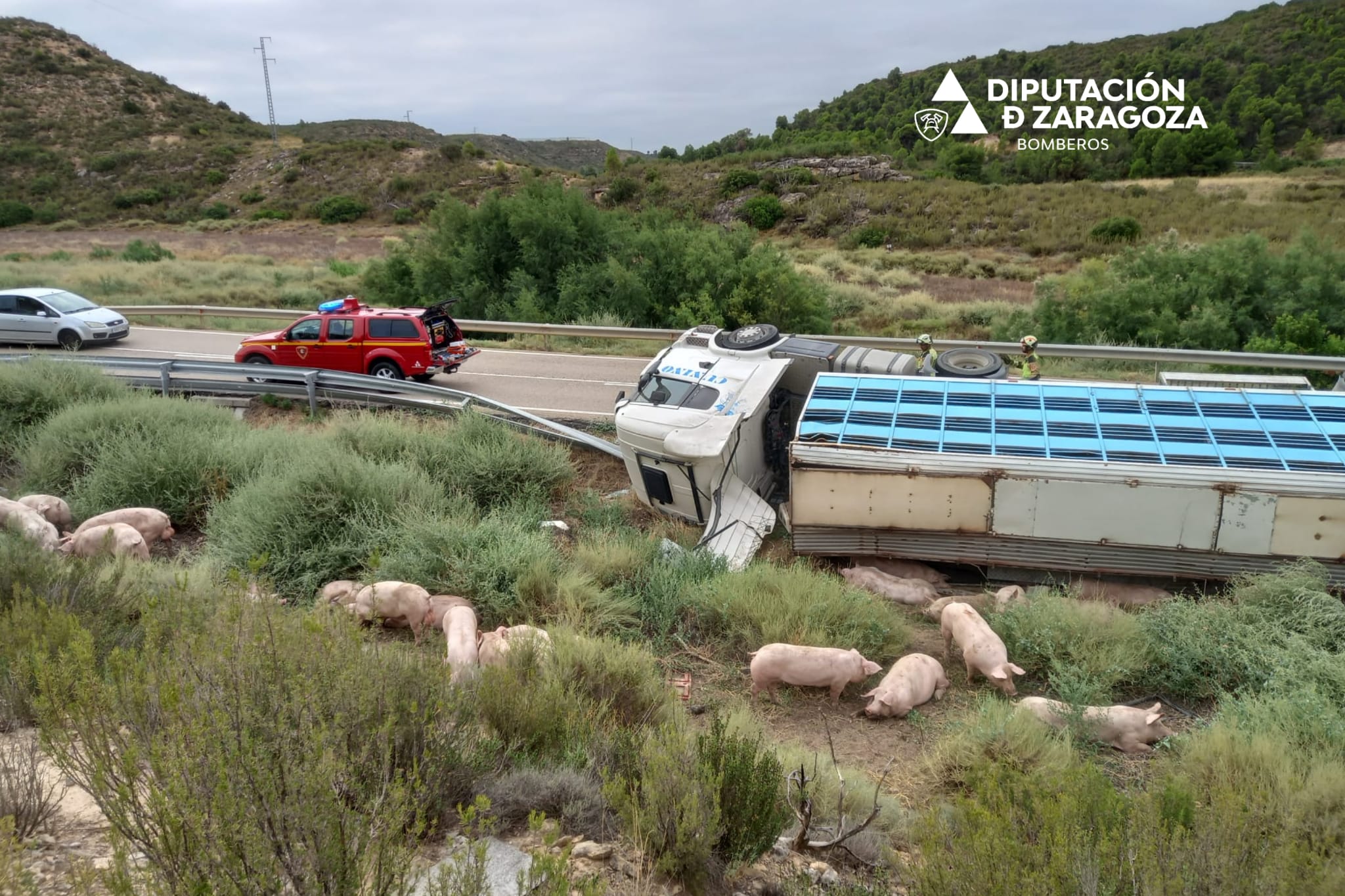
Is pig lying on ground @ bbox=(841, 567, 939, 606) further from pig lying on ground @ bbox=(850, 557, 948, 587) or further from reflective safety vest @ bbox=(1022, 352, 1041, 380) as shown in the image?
reflective safety vest @ bbox=(1022, 352, 1041, 380)

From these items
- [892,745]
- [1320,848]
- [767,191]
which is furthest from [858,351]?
[767,191]

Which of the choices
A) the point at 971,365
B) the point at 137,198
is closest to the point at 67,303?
the point at 971,365

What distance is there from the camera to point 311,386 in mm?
14539

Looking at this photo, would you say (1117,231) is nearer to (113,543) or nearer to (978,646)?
(978,646)

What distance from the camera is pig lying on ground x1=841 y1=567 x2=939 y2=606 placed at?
9.12m

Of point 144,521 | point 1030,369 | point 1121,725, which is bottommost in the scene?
point 1121,725

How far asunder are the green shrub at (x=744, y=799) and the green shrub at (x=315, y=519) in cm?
547

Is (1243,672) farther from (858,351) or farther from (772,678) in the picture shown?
(858,351)

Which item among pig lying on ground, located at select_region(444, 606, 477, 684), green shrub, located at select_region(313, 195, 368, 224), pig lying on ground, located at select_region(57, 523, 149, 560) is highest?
green shrub, located at select_region(313, 195, 368, 224)

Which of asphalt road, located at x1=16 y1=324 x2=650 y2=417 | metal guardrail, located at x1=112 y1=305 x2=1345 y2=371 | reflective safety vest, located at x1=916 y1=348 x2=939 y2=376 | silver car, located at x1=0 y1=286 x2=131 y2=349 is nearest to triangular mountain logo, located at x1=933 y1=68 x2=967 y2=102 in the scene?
metal guardrail, located at x1=112 y1=305 x2=1345 y2=371

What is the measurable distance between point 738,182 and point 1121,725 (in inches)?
1763

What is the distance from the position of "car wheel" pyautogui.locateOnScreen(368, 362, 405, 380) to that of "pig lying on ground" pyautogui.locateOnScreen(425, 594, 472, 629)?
9.21m

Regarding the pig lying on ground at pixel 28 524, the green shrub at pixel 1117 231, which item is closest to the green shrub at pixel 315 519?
the pig lying on ground at pixel 28 524

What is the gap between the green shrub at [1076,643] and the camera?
23.0 feet
